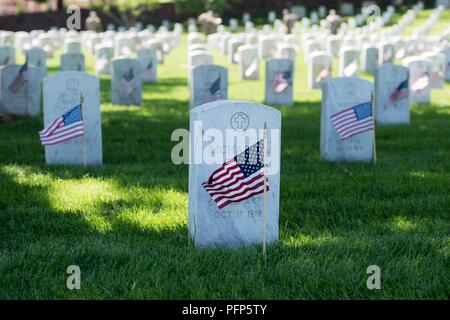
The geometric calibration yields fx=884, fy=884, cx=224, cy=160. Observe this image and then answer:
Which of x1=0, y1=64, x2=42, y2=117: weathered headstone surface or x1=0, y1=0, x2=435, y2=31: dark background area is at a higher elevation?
x1=0, y1=0, x2=435, y2=31: dark background area

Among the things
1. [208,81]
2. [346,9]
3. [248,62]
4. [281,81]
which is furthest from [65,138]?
[346,9]

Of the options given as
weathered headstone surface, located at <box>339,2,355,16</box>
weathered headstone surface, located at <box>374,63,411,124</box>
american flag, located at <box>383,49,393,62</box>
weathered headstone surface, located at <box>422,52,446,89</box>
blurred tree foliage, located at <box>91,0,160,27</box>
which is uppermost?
weathered headstone surface, located at <box>339,2,355,16</box>

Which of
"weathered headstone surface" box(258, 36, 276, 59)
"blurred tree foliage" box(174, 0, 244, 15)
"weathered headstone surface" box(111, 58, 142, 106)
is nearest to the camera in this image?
"weathered headstone surface" box(111, 58, 142, 106)

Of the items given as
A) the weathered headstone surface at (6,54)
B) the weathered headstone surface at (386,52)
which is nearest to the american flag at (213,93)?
the weathered headstone surface at (6,54)

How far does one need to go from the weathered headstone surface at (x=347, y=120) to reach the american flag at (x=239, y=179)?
3.92 m

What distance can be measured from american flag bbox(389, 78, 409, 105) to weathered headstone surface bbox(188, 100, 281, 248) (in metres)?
7.36

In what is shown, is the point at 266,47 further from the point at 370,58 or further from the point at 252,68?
the point at 252,68

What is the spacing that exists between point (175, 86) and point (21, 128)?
25.0 feet

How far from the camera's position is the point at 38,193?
8812 mm

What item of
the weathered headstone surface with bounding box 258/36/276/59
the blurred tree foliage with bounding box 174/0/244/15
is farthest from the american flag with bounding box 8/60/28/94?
the blurred tree foliage with bounding box 174/0/244/15

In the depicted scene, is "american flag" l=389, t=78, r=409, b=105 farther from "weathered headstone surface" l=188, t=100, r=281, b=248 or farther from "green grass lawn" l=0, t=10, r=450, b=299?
"weathered headstone surface" l=188, t=100, r=281, b=248

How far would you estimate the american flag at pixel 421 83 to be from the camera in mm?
16109

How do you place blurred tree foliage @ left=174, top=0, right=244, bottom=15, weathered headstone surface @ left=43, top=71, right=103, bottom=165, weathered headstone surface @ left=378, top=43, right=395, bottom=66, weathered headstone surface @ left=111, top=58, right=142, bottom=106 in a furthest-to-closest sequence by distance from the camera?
blurred tree foliage @ left=174, top=0, right=244, bottom=15 → weathered headstone surface @ left=378, top=43, right=395, bottom=66 → weathered headstone surface @ left=111, top=58, right=142, bottom=106 → weathered headstone surface @ left=43, top=71, right=103, bottom=165

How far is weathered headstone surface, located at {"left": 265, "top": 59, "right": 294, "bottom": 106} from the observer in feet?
53.5
